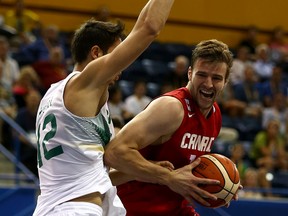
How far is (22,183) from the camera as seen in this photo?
26.5 ft

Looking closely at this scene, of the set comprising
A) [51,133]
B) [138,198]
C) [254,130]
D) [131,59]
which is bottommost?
[254,130]

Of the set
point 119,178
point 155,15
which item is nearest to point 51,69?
point 119,178

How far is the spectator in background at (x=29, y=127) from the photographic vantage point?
8141 millimetres

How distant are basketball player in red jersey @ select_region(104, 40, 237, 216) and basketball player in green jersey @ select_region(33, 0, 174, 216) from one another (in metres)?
0.25

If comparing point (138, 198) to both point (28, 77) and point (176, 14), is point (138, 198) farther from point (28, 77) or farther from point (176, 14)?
point (176, 14)

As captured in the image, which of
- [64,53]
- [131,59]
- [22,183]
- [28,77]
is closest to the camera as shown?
[131,59]

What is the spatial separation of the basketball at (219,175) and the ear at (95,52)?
2.89 feet

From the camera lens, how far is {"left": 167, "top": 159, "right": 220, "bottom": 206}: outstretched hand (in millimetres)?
4078

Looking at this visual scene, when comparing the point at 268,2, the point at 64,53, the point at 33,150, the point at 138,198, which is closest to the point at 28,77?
Answer: the point at 33,150

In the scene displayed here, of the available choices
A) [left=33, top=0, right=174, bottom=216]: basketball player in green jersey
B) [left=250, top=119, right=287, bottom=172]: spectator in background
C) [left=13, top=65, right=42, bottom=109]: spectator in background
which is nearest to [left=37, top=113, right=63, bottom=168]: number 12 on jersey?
[left=33, top=0, right=174, bottom=216]: basketball player in green jersey

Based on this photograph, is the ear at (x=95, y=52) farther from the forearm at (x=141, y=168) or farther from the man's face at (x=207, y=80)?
the man's face at (x=207, y=80)

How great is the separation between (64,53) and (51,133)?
7976 mm

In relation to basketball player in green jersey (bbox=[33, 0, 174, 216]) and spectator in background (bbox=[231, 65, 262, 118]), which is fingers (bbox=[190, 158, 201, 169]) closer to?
basketball player in green jersey (bbox=[33, 0, 174, 216])

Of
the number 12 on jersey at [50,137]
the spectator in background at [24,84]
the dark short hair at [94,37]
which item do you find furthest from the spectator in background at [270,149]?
the number 12 on jersey at [50,137]
